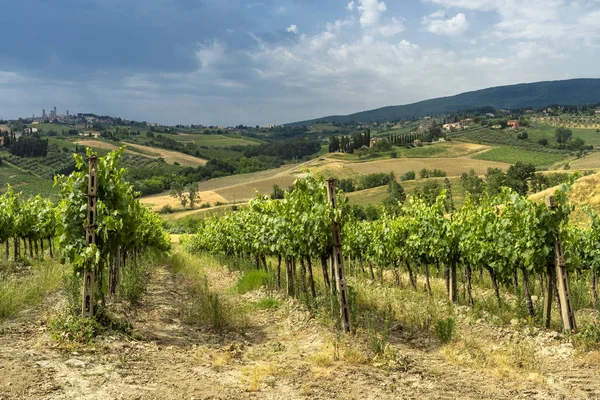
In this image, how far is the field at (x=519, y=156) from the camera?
108375mm

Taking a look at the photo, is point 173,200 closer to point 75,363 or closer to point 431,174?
point 431,174

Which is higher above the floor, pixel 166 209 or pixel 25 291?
pixel 25 291

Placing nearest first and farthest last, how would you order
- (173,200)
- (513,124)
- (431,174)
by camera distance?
(173,200)
(431,174)
(513,124)

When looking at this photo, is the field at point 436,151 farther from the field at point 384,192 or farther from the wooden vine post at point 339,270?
the wooden vine post at point 339,270

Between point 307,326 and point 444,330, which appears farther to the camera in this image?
point 307,326

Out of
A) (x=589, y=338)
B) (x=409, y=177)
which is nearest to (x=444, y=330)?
(x=589, y=338)

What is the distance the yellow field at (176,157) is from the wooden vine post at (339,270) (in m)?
134

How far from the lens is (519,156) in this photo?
374 feet

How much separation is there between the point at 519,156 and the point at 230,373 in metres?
122

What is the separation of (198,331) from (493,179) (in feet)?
222

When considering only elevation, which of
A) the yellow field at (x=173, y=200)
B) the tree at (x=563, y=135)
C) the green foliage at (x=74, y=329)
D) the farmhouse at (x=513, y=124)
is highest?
the farmhouse at (x=513, y=124)

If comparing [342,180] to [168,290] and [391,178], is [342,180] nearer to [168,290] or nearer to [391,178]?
[391,178]

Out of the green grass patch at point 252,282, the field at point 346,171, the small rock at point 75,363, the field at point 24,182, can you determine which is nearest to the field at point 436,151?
the field at point 346,171

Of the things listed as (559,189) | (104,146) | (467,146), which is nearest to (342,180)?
(467,146)
